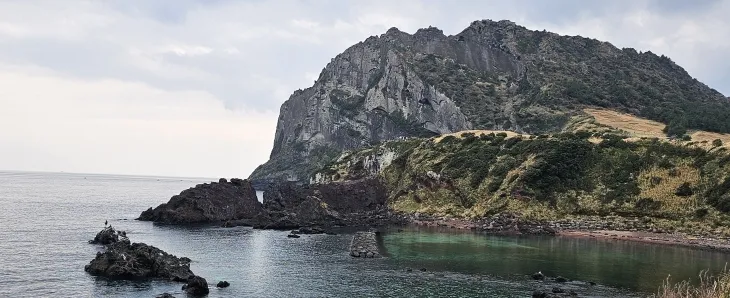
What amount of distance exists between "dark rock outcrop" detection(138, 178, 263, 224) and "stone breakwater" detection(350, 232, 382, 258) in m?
→ 43.4

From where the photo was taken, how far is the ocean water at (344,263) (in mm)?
54844

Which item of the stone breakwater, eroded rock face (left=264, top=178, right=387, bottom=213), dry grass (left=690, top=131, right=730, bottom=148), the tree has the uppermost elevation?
the tree

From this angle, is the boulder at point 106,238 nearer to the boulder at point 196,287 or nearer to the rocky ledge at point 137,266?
the rocky ledge at point 137,266

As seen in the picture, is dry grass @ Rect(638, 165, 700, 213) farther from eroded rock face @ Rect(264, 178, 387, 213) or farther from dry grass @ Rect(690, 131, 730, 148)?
eroded rock face @ Rect(264, 178, 387, 213)

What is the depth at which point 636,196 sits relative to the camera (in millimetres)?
111500

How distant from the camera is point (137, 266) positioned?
5997 centimetres

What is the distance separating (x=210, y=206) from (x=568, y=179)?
81.7 metres

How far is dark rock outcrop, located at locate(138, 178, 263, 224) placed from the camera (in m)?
123

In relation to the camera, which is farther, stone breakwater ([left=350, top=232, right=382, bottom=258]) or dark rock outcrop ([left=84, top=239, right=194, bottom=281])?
stone breakwater ([left=350, top=232, right=382, bottom=258])

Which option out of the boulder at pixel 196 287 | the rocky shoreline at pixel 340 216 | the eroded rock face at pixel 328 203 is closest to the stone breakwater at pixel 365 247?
the rocky shoreline at pixel 340 216

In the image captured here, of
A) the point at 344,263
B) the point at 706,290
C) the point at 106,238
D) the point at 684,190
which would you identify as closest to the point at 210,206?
the point at 106,238

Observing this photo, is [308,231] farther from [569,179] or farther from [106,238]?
[569,179]

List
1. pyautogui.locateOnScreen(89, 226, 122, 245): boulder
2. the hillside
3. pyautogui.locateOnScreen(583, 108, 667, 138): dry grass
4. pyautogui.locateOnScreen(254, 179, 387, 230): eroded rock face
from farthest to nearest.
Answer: pyautogui.locateOnScreen(583, 108, 667, 138): dry grass → pyautogui.locateOnScreen(254, 179, 387, 230): eroded rock face → the hillside → pyautogui.locateOnScreen(89, 226, 122, 245): boulder

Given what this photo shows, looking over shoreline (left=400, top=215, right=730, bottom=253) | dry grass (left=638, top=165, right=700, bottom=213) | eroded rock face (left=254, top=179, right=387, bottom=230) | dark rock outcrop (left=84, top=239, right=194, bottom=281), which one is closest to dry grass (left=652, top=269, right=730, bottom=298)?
dark rock outcrop (left=84, top=239, right=194, bottom=281)
